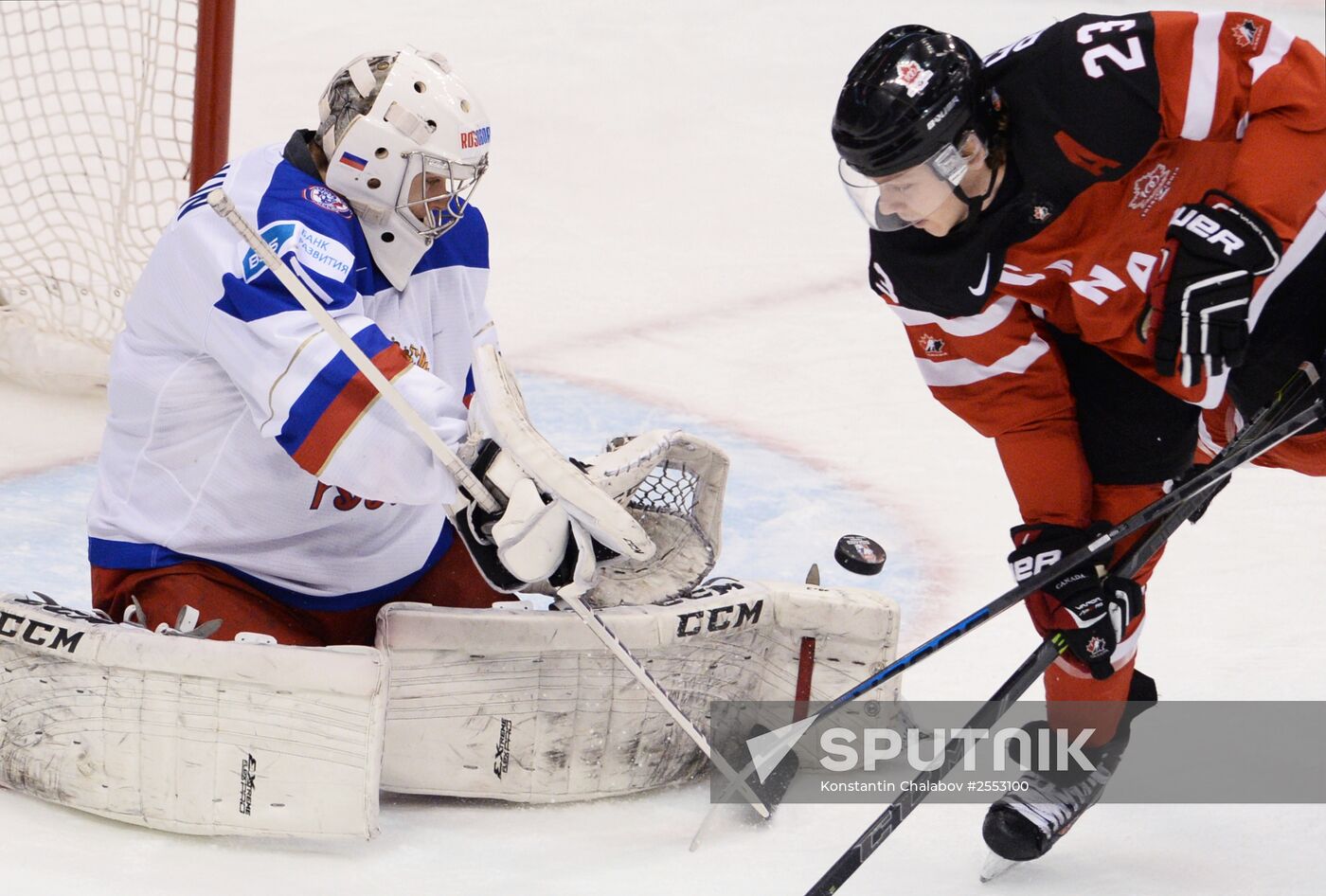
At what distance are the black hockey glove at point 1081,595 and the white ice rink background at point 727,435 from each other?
31 centimetres

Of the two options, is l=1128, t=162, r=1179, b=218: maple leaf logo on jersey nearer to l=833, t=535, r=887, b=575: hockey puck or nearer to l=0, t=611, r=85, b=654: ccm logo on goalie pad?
l=833, t=535, r=887, b=575: hockey puck

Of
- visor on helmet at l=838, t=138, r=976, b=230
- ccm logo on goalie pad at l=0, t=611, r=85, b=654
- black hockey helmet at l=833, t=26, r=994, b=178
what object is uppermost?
black hockey helmet at l=833, t=26, r=994, b=178

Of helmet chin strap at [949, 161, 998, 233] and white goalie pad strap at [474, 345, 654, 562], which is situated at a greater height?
helmet chin strap at [949, 161, 998, 233]

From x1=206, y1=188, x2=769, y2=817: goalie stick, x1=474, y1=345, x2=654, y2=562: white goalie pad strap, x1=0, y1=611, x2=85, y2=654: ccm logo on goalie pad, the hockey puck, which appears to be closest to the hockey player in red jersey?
the hockey puck

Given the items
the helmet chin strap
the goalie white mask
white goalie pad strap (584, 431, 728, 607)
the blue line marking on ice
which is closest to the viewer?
the helmet chin strap

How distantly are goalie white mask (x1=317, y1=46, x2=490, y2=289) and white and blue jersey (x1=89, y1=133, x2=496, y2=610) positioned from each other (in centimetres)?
5

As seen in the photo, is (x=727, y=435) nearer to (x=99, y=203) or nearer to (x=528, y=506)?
(x=99, y=203)

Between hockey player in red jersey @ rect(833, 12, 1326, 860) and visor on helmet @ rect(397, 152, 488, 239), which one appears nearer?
hockey player in red jersey @ rect(833, 12, 1326, 860)

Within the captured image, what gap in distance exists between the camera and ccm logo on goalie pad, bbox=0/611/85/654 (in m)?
2.24

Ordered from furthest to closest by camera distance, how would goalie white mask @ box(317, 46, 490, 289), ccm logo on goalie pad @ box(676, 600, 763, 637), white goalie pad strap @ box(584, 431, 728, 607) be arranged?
white goalie pad strap @ box(584, 431, 728, 607) → ccm logo on goalie pad @ box(676, 600, 763, 637) → goalie white mask @ box(317, 46, 490, 289)

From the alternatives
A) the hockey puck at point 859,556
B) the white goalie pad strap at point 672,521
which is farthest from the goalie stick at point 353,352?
the hockey puck at point 859,556

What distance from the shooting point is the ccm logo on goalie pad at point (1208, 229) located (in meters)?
2.03

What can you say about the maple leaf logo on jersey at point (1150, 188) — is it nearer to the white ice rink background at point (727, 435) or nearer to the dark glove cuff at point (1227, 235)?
the dark glove cuff at point (1227, 235)

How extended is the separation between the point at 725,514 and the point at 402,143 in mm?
1447
